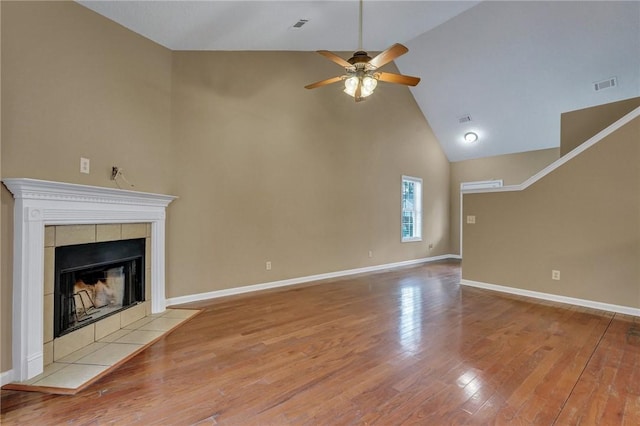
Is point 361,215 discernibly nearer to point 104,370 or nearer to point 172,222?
point 172,222

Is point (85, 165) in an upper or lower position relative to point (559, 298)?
upper

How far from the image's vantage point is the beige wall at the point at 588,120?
14.3 ft

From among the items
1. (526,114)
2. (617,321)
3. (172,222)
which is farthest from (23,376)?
(526,114)

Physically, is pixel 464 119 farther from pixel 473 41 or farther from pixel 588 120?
pixel 588 120

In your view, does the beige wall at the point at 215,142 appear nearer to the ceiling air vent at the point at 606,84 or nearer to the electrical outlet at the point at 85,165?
the electrical outlet at the point at 85,165

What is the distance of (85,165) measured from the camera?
2814 millimetres

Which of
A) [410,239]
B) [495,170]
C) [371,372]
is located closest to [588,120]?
[495,170]

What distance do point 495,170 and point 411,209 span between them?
2.43 meters

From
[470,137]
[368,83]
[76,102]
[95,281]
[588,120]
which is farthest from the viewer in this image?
[470,137]

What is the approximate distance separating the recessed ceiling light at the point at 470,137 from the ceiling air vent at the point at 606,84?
2.32 metres

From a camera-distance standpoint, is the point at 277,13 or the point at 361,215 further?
the point at 361,215

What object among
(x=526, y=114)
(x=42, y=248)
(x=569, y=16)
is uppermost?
(x=569, y=16)

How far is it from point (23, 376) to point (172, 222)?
202 cm

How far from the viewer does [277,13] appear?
3486mm
